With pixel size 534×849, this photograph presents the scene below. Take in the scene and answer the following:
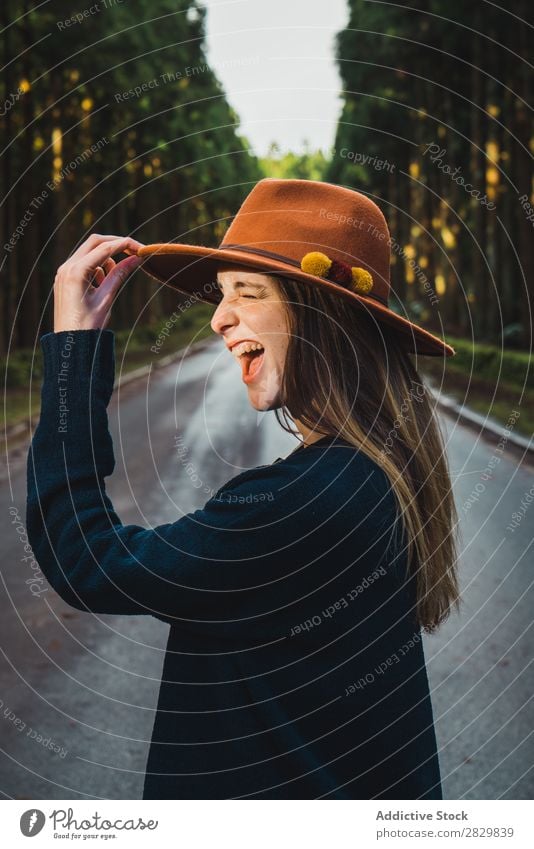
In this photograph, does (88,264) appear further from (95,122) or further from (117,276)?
(95,122)

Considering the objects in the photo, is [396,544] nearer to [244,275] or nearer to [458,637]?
[244,275]

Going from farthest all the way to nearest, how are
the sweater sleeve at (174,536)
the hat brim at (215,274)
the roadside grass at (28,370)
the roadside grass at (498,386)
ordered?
the roadside grass at (498,386), the roadside grass at (28,370), the hat brim at (215,274), the sweater sleeve at (174,536)

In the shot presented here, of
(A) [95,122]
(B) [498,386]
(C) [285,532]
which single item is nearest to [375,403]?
(C) [285,532]

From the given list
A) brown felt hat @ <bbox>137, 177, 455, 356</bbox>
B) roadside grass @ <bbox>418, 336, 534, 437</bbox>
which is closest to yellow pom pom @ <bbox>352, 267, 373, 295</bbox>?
brown felt hat @ <bbox>137, 177, 455, 356</bbox>

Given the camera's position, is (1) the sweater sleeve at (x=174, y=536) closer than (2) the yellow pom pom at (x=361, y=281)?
Yes

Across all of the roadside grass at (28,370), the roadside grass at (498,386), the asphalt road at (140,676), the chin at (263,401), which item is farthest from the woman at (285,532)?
the roadside grass at (498,386)

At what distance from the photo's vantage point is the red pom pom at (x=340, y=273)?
1.38m

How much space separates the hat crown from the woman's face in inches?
3.6

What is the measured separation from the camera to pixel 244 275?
139 cm

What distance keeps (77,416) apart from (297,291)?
38 centimetres

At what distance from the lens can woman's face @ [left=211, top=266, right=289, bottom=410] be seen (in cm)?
134

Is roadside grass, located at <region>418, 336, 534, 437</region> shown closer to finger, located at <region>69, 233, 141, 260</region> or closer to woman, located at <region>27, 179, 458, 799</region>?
woman, located at <region>27, 179, 458, 799</region>

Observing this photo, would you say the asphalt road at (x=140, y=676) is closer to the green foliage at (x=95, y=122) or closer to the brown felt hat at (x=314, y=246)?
the brown felt hat at (x=314, y=246)
